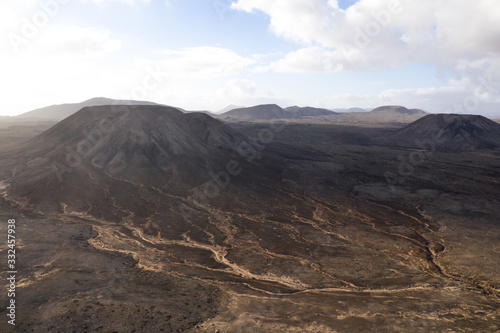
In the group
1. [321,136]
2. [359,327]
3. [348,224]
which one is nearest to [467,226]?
[348,224]

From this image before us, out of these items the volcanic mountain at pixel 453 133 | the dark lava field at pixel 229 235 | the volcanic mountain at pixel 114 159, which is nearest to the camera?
the dark lava field at pixel 229 235

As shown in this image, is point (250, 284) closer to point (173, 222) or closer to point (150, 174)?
point (173, 222)

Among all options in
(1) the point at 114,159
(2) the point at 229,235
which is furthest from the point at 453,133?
(1) the point at 114,159

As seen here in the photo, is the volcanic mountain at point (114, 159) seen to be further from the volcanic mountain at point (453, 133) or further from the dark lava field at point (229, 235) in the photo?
the volcanic mountain at point (453, 133)

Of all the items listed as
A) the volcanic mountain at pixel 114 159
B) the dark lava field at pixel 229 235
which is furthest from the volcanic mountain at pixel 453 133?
the volcanic mountain at pixel 114 159

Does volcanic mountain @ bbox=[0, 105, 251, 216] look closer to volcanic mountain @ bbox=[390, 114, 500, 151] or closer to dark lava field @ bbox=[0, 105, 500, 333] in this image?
dark lava field @ bbox=[0, 105, 500, 333]

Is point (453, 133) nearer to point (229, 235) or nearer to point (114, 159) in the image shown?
point (229, 235)

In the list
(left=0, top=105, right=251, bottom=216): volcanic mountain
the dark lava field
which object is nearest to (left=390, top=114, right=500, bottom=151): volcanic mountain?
the dark lava field
